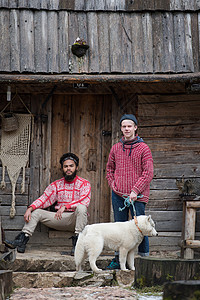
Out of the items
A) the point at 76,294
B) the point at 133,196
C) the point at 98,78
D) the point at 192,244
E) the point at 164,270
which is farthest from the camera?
the point at 192,244

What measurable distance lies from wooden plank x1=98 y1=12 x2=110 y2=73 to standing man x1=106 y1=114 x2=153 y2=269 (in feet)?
4.27

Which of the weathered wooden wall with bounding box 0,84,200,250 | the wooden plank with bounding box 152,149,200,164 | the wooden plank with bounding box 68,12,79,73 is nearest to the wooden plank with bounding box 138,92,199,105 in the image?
the weathered wooden wall with bounding box 0,84,200,250

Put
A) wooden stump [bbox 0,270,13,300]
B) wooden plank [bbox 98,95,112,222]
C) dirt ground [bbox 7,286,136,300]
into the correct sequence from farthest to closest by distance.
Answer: wooden plank [bbox 98,95,112,222]
dirt ground [bbox 7,286,136,300]
wooden stump [bbox 0,270,13,300]

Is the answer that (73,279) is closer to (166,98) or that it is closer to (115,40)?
(166,98)

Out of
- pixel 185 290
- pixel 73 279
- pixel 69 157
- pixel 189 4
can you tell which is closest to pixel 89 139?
pixel 69 157

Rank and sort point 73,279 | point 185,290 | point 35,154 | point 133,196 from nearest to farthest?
point 185,290, point 73,279, point 133,196, point 35,154

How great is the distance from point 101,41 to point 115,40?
220 millimetres

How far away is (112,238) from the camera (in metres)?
5.89

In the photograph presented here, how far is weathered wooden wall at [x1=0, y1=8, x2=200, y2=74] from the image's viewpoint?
727 cm

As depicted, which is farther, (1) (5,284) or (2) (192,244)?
(2) (192,244)

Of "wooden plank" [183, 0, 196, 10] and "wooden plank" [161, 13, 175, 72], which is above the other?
"wooden plank" [183, 0, 196, 10]

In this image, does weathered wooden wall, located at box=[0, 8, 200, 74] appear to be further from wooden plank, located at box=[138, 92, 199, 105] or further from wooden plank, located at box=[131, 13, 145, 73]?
wooden plank, located at box=[138, 92, 199, 105]

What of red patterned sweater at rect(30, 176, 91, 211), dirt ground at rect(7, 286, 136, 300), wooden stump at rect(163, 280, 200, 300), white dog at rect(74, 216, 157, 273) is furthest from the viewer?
red patterned sweater at rect(30, 176, 91, 211)

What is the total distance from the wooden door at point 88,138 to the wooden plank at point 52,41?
2.92 feet
